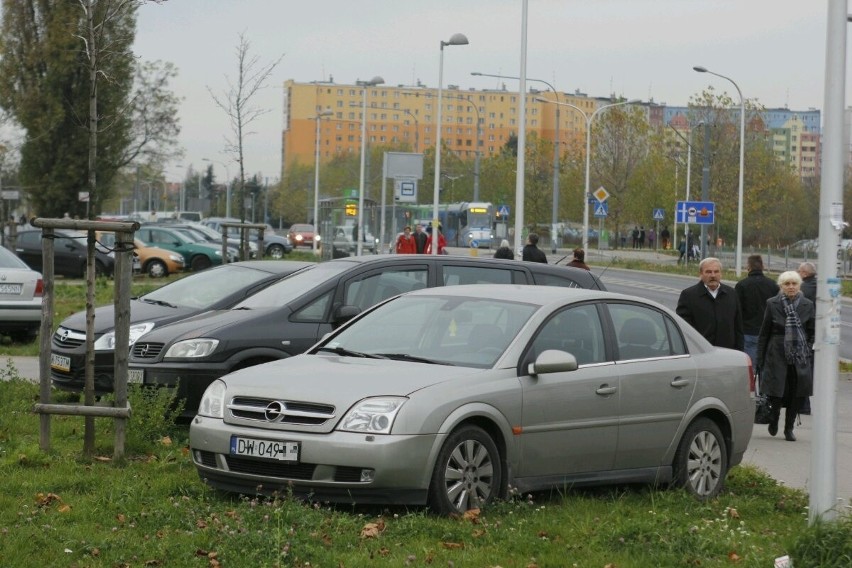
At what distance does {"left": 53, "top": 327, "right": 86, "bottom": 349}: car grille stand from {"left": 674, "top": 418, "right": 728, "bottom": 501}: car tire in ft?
19.2

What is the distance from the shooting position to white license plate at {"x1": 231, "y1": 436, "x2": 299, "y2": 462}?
25.2ft

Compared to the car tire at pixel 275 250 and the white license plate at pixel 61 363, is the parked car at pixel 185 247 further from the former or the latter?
the white license plate at pixel 61 363

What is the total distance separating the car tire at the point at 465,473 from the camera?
7.72 metres

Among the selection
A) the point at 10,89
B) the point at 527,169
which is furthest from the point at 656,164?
the point at 10,89

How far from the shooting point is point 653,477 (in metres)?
9.16

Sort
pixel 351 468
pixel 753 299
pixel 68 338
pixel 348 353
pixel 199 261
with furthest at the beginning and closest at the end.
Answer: pixel 199 261 < pixel 753 299 < pixel 68 338 < pixel 348 353 < pixel 351 468

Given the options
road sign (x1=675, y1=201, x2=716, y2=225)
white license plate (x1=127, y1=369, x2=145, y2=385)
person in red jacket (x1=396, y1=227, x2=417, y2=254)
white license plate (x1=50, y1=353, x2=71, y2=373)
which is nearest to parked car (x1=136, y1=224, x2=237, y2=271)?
person in red jacket (x1=396, y1=227, x2=417, y2=254)

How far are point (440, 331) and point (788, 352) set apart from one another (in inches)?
219

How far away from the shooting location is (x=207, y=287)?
45.8 feet

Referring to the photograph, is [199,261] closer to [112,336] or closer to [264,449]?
[112,336]

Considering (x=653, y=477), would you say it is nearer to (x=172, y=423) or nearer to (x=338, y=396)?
(x=338, y=396)

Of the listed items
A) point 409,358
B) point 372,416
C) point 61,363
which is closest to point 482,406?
point 372,416

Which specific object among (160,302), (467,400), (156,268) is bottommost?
(156,268)

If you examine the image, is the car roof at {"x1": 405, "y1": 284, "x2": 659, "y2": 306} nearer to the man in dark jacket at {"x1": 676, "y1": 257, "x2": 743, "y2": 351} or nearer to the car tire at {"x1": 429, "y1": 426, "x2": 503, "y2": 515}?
the car tire at {"x1": 429, "y1": 426, "x2": 503, "y2": 515}
